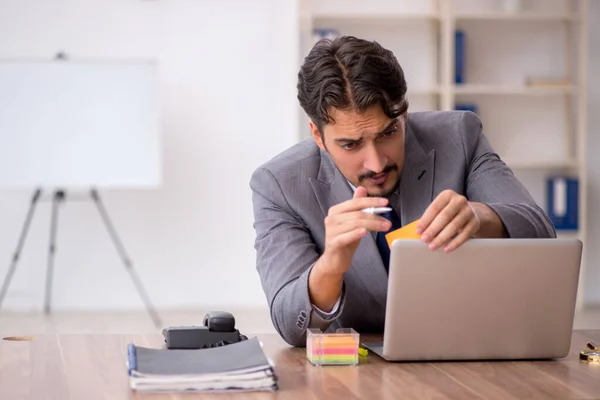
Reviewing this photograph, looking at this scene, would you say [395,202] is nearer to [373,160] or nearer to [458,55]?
[373,160]

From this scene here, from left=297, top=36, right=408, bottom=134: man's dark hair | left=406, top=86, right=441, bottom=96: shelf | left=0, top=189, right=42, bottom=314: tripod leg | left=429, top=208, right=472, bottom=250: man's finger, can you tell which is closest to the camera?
left=429, top=208, right=472, bottom=250: man's finger

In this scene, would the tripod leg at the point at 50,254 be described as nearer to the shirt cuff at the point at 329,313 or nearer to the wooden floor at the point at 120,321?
the wooden floor at the point at 120,321

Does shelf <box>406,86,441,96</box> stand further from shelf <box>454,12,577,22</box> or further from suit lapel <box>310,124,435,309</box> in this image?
suit lapel <box>310,124,435,309</box>

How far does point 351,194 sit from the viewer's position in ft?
6.57

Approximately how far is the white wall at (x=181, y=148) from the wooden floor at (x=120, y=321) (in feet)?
0.58

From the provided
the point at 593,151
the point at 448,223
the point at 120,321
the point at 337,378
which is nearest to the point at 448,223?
the point at 448,223

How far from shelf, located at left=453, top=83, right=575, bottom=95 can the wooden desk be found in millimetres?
3944

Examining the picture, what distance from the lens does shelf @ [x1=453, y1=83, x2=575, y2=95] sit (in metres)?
5.48

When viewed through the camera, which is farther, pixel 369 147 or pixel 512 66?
pixel 512 66

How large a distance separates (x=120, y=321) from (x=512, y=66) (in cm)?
308

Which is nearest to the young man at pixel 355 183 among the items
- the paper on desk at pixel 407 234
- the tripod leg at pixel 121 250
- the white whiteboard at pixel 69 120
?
the paper on desk at pixel 407 234

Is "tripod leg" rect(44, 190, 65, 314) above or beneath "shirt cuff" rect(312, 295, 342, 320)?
beneath

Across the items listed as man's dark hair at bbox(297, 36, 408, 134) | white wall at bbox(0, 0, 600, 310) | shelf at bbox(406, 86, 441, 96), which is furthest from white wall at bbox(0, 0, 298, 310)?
man's dark hair at bbox(297, 36, 408, 134)

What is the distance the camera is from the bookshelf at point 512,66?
5.59 meters
